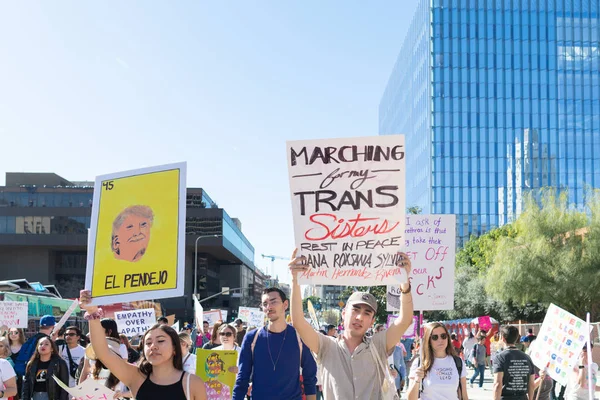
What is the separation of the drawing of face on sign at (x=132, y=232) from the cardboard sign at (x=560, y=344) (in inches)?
190

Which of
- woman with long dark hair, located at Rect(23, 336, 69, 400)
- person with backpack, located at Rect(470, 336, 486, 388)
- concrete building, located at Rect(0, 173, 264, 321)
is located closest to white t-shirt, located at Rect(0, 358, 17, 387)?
woman with long dark hair, located at Rect(23, 336, 69, 400)

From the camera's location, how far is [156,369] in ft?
14.5

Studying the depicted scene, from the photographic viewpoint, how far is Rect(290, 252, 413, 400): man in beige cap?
457 cm

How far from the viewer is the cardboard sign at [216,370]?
8383 millimetres

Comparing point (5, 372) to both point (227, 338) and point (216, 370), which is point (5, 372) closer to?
point (216, 370)

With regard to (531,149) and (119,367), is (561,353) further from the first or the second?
(531,149)

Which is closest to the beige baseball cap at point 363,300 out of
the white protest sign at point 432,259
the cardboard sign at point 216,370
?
the cardboard sign at point 216,370

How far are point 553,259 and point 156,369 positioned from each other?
3511 cm

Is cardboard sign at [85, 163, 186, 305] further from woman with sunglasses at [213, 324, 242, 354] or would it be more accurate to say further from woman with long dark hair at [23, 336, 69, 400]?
woman with sunglasses at [213, 324, 242, 354]

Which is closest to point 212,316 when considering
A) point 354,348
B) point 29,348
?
point 29,348

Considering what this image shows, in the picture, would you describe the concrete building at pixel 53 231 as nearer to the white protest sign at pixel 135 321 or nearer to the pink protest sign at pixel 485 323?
the pink protest sign at pixel 485 323

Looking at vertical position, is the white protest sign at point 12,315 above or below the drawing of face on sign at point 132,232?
below

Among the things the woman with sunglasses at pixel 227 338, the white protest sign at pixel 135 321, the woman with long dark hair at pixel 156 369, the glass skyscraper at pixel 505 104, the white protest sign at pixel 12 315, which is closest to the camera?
the woman with long dark hair at pixel 156 369

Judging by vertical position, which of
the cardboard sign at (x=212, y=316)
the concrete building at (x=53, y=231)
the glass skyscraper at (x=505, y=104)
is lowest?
the cardboard sign at (x=212, y=316)
